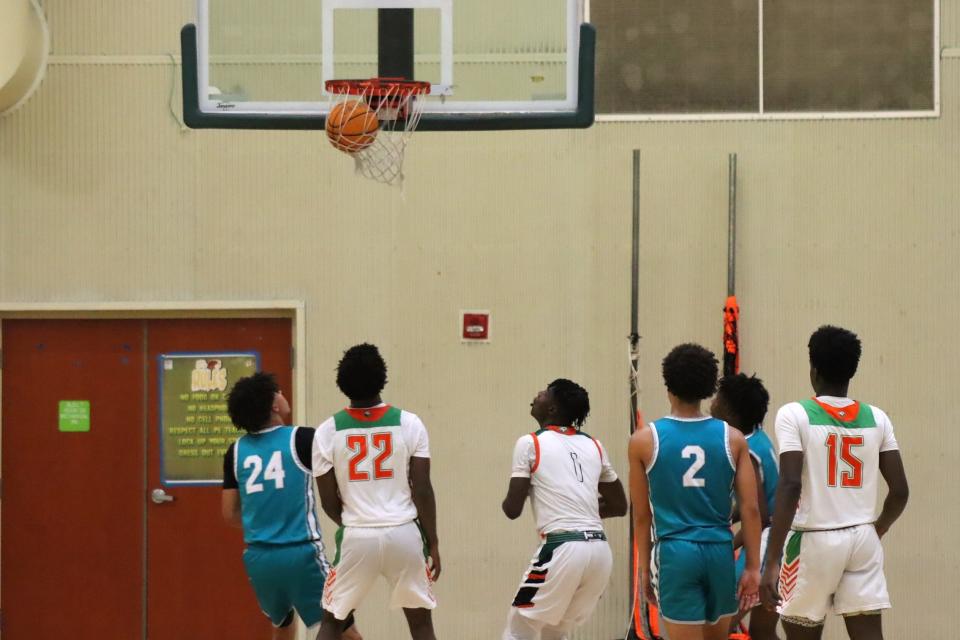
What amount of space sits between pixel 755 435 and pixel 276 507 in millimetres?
2484

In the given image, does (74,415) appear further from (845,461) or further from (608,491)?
(845,461)

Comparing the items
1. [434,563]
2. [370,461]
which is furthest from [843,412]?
[370,461]

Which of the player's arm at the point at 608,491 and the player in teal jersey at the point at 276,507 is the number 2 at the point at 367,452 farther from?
the player's arm at the point at 608,491

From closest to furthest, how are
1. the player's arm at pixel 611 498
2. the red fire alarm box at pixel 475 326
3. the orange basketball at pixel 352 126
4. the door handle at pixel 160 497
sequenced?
the player's arm at pixel 611 498 → the orange basketball at pixel 352 126 → the red fire alarm box at pixel 475 326 → the door handle at pixel 160 497

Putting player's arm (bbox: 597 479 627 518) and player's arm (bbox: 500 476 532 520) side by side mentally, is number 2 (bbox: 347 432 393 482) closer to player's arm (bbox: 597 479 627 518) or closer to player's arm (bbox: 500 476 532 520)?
player's arm (bbox: 500 476 532 520)

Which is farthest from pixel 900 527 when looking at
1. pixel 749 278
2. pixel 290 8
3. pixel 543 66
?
pixel 290 8

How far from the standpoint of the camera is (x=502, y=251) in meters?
8.95

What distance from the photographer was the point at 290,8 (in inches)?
297

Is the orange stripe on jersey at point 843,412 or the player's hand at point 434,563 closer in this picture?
the orange stripe on jersey at point 843,412

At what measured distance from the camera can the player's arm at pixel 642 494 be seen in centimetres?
580

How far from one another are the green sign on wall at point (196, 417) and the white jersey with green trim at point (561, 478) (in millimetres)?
3280

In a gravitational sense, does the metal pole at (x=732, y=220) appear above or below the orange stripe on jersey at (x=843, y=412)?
above

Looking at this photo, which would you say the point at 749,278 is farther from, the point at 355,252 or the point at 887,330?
the point at 355,252

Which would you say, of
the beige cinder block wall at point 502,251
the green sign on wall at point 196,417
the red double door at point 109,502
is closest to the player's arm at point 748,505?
the beige cinder block wall at point 502,251
